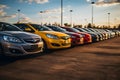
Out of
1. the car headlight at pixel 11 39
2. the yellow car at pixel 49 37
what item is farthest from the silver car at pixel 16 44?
the yellow car at pixel 49 37

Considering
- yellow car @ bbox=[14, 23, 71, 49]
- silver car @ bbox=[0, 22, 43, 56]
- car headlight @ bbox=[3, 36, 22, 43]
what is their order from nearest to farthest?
silver car @ bbox=[0, 22, 43, 56]
car headlight @ bbox=[3, 36, 22, 43]
yellow car @ bbox=[14, 23, 71, 49]

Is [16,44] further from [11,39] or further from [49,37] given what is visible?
[49,37]

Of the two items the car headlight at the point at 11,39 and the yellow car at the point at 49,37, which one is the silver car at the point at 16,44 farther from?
the yellow car at the point at 49,37

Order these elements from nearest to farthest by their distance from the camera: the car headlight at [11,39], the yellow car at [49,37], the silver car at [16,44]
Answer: the silver car at [16,44]
the car headlight at [11,39]
the yellow car at [49,37]

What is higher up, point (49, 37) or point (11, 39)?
point (11, 39)

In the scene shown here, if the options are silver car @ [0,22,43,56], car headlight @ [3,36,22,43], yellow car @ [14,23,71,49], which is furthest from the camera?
yellow car @ [14,23,71,49]

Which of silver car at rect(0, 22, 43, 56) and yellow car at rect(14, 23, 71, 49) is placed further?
yellow car at rect(14, 23, 71, 49)

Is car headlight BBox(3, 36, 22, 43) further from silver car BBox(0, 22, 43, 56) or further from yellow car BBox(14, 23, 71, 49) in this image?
yellow car BBox(14, 23, 71, 49)

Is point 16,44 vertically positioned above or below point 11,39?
below

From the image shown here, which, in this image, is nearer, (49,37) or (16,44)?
(16,44)

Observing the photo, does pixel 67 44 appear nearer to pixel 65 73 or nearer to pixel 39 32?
pixel 39 32

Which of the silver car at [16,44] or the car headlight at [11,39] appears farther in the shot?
the car headlight at [11,39]

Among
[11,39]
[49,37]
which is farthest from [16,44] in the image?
[49,37]

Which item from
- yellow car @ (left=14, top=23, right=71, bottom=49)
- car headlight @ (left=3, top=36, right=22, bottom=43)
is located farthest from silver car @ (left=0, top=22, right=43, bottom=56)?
yellow car @ (left=14, top=23, right=71, bottom=49)
